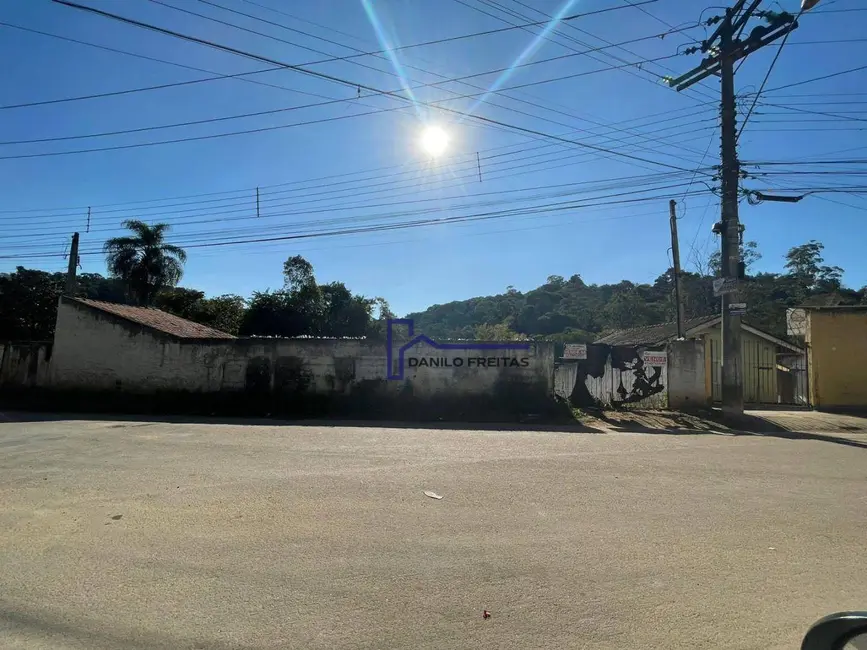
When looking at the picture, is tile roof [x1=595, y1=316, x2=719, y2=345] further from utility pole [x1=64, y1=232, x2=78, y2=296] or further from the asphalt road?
utility pole [x1=64, y1=232, x2=78, y2=296]

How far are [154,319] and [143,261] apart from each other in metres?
14.5

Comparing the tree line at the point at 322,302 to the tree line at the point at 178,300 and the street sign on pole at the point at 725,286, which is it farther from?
the street sign on pole at the point at 725,286

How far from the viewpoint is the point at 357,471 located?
24.1 feet

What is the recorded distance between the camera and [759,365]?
20516 millimetres

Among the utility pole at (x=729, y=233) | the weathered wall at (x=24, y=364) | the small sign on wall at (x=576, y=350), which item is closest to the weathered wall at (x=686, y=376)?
the utility pole at (x=729, y=233)

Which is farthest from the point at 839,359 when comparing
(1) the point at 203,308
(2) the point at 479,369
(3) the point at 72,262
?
(1) the point at 203,308

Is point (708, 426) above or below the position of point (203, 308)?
below

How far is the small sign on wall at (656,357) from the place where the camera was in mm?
15453

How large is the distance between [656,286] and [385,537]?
182 feet

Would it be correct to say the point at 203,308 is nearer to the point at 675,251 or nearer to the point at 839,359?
the point at 675,251

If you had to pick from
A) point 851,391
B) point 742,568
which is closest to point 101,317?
point 742,568

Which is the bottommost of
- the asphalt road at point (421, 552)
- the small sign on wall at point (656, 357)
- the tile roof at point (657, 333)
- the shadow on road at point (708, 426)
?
the asphalt road at point (421, 552)

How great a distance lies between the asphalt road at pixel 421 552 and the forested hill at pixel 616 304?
18.6 metres

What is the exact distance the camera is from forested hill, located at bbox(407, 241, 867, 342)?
118 feet
